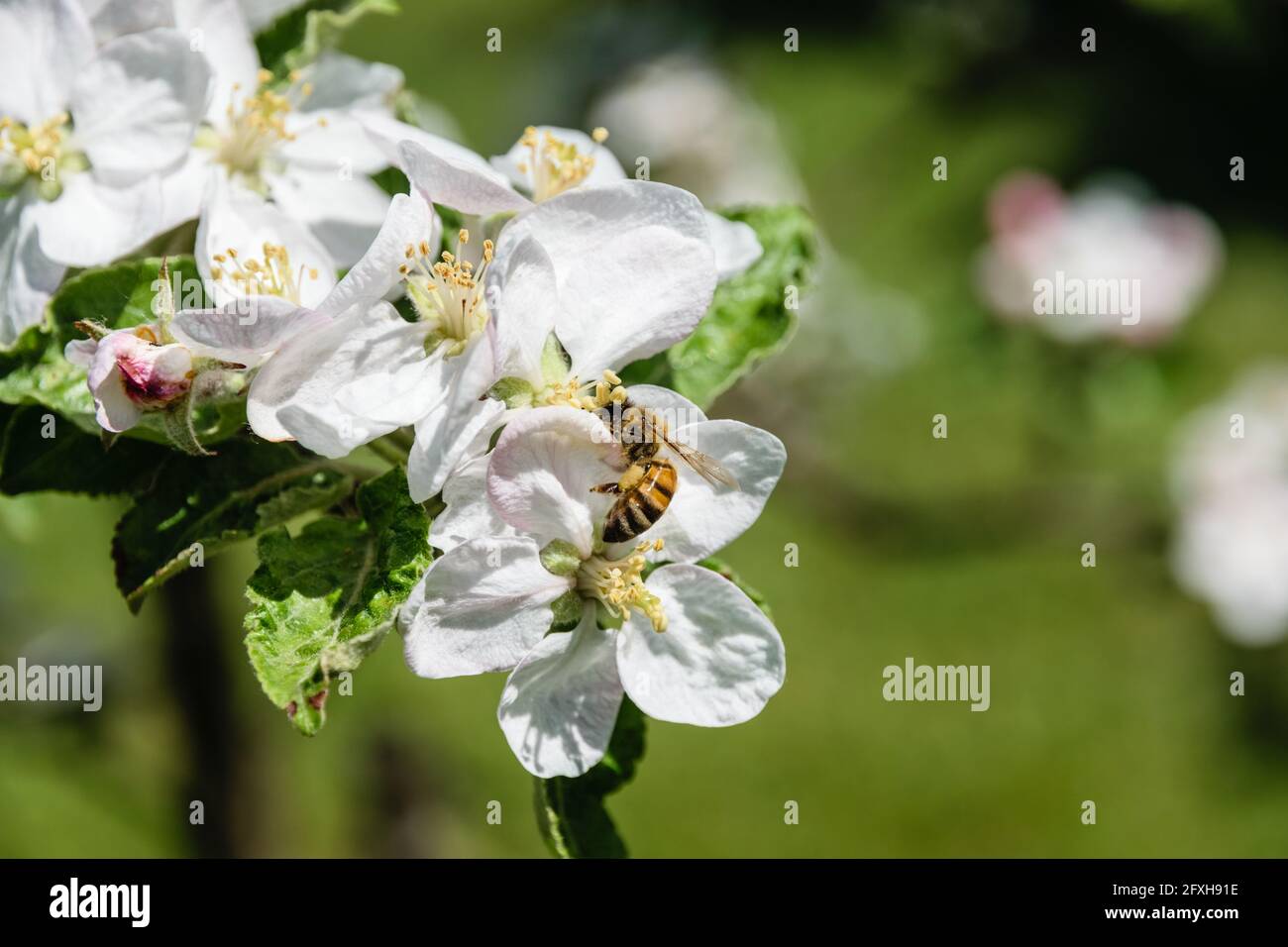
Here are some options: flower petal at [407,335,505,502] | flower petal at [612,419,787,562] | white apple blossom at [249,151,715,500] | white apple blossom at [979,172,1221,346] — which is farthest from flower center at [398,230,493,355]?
white apple blossom at [979,172,1221,346]

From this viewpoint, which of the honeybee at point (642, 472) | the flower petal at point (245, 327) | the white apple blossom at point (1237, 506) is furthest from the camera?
the white apple blossom at point (1237, 506)

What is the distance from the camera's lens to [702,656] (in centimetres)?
108

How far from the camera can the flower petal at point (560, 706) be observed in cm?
105

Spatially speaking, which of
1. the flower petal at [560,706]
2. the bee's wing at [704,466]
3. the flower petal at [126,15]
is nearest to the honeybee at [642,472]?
the bee's wing at [704,466]

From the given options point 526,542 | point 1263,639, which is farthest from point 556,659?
point 1263,639

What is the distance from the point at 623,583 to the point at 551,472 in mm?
132

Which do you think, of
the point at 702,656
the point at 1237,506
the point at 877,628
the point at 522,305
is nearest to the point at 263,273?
the point at 522,305

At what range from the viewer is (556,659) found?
108cm

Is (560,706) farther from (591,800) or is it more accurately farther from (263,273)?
(263,273)

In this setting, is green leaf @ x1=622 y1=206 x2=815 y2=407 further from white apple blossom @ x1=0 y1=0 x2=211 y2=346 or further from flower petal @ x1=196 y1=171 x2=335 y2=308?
white apple blossom @ x1=0 y1=0 x2=211 y2=346

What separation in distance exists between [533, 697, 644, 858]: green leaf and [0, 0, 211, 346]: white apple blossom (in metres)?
0.62

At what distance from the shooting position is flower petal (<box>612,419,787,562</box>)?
105 centimetres

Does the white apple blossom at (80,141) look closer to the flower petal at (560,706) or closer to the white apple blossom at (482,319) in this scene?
the white apple blossom at (482,319)

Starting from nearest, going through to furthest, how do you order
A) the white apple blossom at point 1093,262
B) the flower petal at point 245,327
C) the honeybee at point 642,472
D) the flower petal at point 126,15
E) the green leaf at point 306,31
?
the flower petal at point 245,327
the honeybee at point 642,472
the flower petal at point 126,15
the green leaf at point 306,31
the white apple blossom at point 1093,262
